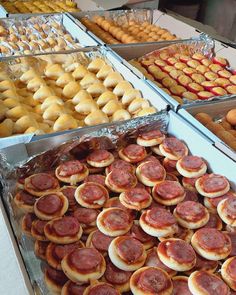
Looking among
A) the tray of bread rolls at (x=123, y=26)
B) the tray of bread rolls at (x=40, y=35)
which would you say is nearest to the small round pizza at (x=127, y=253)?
the tray of bread rolls at (x=40, y=35)

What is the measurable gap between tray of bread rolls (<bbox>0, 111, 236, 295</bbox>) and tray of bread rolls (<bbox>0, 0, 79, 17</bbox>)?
6.74ft

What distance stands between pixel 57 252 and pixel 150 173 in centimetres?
41

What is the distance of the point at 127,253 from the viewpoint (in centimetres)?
91

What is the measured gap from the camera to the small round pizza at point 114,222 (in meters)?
0.97

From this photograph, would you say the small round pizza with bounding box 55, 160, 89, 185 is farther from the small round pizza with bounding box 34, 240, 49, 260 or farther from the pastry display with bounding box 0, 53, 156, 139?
the small round pizza with bounding box 34, 240, 49, 260

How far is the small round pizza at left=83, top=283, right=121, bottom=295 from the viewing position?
0.82 meters

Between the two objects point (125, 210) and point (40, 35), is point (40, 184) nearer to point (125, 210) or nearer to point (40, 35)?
point (125, 210)

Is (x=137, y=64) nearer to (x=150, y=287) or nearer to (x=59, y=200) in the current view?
(x=59, y=200)

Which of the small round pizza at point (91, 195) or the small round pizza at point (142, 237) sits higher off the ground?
the small round pizza at point (91, 195)

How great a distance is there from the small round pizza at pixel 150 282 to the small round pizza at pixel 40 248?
253 mm

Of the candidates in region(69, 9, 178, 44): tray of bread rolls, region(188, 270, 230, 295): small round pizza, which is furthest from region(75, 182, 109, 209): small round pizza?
region(69, 9, 178, 44): tray of bread rolls

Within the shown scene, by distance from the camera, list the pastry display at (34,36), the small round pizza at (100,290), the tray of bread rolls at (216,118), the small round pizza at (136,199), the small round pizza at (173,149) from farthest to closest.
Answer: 1. the pastry display at (34,36)
2. the tray of bread rolls at (216,118)
3. the small round pizza at (173,149)
4. the small round pizza at (136,199)
5. the small round pizza at (100,290)

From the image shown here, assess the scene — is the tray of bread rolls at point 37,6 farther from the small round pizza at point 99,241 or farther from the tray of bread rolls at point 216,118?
the small round pizza at point 99,241

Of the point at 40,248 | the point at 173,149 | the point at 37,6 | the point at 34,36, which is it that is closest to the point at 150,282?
the point at 40,248
